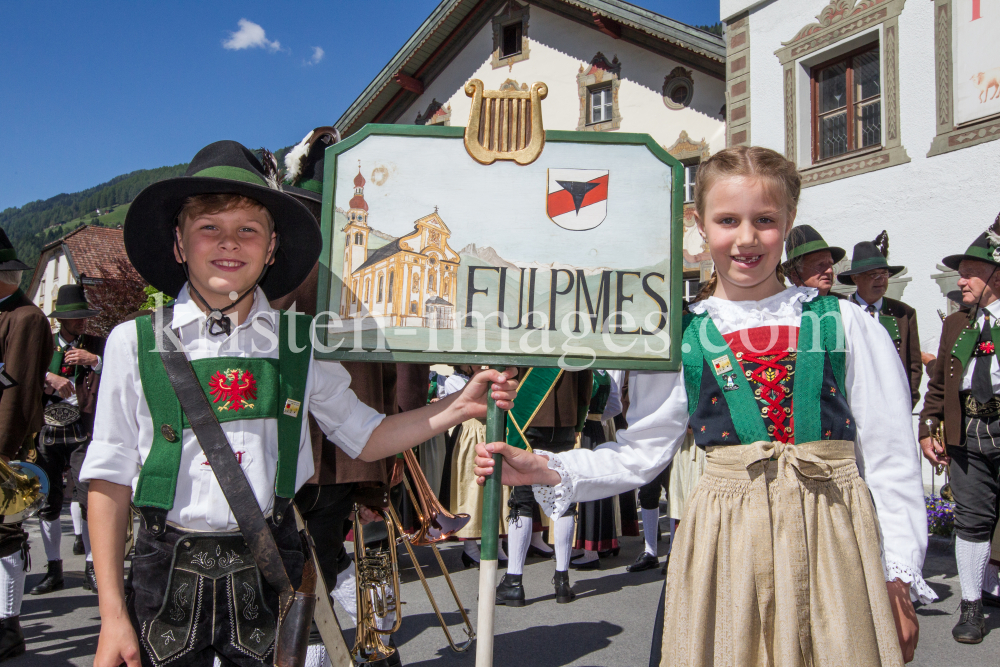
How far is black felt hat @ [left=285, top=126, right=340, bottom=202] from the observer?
3111 mm

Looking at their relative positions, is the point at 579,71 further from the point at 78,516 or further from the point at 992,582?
the point at 992,582

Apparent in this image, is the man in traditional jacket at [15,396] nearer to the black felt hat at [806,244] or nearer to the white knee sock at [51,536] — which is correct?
the white knee sock at [51,536]

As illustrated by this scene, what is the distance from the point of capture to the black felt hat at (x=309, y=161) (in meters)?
3.11

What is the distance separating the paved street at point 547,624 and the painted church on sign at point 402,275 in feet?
9.27

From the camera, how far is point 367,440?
89.7 inches

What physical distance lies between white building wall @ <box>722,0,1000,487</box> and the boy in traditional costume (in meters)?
8.43

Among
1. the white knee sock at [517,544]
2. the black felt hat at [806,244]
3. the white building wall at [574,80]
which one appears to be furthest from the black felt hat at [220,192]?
the white building wall at [574,80]

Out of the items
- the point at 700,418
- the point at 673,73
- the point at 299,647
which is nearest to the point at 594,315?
the point at 700,418

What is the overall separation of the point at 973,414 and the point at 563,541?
2.76 metres

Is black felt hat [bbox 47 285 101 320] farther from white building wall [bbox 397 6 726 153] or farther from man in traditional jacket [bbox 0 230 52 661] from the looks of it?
white building wall [bbox 397 6 726 153]

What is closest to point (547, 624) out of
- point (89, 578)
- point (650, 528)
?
point (650, 528)

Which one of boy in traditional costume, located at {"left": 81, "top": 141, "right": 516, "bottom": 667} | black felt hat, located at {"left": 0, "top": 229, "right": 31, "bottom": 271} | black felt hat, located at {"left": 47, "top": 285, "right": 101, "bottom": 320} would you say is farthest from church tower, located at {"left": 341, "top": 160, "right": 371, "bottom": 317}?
black felt hat, located at {"left": 47, "top": 285, "right": 101, "bottom": 320}

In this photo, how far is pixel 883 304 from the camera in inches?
246

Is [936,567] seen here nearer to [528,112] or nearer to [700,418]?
[700,418]
